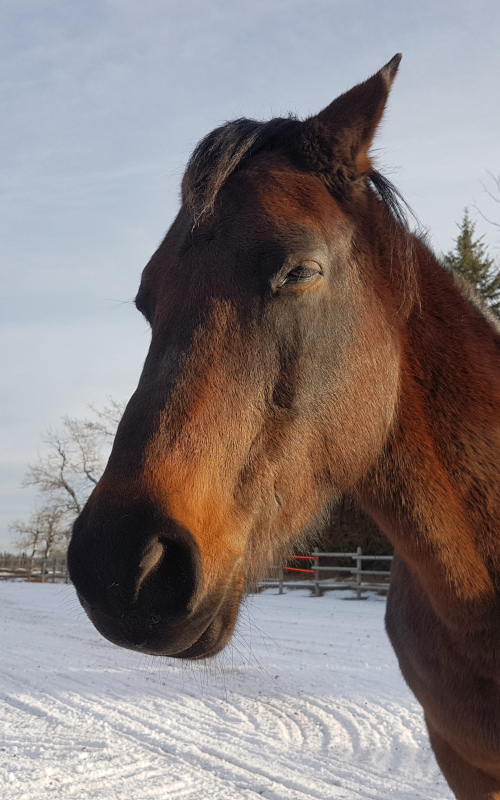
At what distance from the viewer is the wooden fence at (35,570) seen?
34.5 metres

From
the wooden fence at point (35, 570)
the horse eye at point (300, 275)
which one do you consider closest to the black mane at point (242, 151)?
the horse eye at point (300, 275)

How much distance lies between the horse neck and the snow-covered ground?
28.0 inches

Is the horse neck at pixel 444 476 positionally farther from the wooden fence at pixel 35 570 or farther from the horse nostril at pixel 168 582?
the wooden fence at pixel 35 570

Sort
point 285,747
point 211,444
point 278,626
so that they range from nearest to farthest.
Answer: point 211,444 → point 285,747 → point 278,626

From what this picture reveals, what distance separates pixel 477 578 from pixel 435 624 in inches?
15.0

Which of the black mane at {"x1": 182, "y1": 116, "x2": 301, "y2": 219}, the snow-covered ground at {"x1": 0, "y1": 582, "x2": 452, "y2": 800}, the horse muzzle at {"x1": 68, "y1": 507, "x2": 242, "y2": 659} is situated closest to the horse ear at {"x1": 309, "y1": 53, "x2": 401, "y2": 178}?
the black mane at {"x1": 182, "y1": 116, "x2": 301, "y2": 219}

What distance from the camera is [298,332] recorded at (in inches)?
81.0

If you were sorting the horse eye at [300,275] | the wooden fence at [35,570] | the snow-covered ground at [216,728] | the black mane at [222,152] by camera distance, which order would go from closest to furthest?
the horse eye at [300,275] → the black mane at [222,152] → the snow-covered ground at [216,728] → the wooden fence at [35,570]

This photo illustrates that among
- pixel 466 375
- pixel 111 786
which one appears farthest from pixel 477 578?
pixel 111 786

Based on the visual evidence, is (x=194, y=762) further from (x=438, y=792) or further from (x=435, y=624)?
(x=435, y=624)

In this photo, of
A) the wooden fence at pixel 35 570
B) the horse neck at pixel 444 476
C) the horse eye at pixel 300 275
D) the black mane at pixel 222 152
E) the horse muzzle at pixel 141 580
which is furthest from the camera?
the wooden fence at pixel 35 570

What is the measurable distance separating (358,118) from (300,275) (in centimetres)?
76

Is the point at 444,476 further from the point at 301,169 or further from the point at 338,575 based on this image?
the point at 338,575

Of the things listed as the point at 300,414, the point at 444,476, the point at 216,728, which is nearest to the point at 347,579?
the point at 216,728
